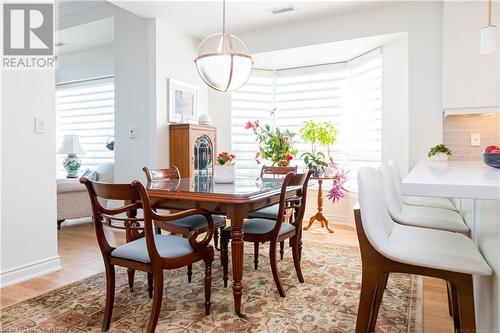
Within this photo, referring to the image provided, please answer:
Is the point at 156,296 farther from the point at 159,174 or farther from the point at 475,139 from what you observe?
the point at 475,139

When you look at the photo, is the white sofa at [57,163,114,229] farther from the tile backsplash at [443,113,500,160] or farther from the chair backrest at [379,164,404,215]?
the tile backsplash at [443,113,500,160]

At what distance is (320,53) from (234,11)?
4.20ft

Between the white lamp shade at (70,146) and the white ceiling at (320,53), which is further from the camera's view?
the white lamp shade at (70,146)

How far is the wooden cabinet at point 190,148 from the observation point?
4.00m

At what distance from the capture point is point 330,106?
4742 mm

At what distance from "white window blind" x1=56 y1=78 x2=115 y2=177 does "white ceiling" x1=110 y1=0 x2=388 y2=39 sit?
2127mm

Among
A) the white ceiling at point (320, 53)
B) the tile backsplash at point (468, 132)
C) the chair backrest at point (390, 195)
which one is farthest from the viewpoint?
the white ceiling at point (320, 53)

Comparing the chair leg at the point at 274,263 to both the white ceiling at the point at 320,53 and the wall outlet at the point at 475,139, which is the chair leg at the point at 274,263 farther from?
the white ceiling at the point at 320,53

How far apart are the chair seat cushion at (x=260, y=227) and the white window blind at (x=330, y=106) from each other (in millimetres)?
2355

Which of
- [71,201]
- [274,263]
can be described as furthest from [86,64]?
[274,263]

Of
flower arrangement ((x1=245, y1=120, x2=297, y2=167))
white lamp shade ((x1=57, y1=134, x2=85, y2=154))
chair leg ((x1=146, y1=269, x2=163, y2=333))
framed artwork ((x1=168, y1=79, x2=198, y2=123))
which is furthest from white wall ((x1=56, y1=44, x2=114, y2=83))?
chair leg ((x1=146, y1=269, x2=163, y2=333))

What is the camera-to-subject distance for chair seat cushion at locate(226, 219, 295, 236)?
219 cm

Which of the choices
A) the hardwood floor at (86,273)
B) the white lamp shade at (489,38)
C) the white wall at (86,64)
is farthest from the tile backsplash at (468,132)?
the white wall at (86,64)

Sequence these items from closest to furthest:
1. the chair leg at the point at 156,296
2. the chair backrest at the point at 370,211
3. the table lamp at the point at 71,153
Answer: the chair backrest at the point at 370,211 < the chair leg at the point at 156,296 < the table lamp at the point at 71,153
